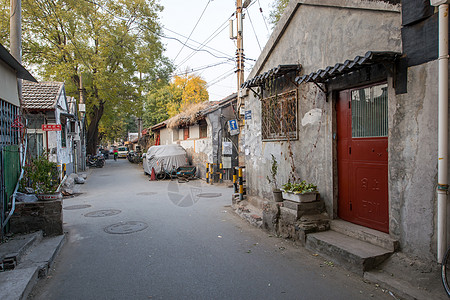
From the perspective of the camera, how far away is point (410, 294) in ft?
11.2

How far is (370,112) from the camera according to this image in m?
4.99

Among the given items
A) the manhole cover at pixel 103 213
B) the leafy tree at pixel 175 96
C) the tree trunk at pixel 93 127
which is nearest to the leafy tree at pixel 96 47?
the tree trunk at pixel 93 127

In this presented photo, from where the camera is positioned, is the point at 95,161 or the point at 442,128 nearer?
the point at 442,128

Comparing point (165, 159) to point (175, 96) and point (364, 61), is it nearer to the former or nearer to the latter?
point (364, 61)

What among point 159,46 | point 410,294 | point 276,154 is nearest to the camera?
point 410,294

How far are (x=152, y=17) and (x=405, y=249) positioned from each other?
26815 millimetres

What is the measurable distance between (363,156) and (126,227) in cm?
562

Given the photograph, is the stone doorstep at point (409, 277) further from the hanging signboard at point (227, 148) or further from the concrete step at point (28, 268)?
the hanging signboard at point (227, 148)

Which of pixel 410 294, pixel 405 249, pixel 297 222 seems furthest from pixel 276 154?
pixel 410 294

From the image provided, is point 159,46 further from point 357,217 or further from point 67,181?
point 357,217

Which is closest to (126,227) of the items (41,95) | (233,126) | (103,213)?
(103,213)

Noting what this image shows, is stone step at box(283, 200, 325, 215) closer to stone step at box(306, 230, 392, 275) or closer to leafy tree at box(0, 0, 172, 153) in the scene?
stone step at box(306, 230, 392, 275)

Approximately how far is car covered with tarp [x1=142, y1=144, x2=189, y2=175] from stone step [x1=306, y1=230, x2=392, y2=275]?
12984mm

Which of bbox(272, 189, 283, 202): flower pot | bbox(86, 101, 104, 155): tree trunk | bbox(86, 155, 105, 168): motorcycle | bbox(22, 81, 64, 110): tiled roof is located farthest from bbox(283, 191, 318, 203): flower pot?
bbox(86, 155, 105, 168): motorcycle
